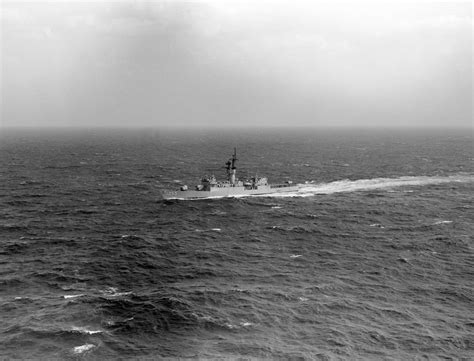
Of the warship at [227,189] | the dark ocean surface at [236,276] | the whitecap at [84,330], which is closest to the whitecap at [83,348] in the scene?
the dark ocean surface at [236,276]

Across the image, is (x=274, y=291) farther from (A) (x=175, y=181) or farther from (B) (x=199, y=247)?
(A) (x=175, y=181)

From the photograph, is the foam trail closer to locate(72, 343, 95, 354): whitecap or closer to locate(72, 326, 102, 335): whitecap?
locate(72, 326, 102, 335): whitecap

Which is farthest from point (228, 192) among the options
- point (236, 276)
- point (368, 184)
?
point (236, 276)

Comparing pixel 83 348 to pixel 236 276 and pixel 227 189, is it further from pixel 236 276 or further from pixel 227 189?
pixel 227 189

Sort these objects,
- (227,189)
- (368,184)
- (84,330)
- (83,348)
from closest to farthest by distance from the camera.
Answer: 1. (83,348)
2. (84,330)
3. (227,189)
4. (368,184)

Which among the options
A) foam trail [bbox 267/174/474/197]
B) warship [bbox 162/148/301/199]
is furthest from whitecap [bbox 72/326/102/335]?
foam trail [bbox 267/174/474/197]
